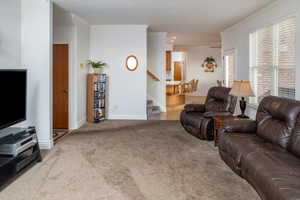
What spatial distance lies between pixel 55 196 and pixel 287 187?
2.14 m

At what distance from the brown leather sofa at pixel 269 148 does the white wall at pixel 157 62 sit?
5.02m

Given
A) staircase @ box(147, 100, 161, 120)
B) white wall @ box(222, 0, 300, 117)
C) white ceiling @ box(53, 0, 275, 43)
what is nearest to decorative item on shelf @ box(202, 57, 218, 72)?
white wall @ box(222, 0, 300, 117)

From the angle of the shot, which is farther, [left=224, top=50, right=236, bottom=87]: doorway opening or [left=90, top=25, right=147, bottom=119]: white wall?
[left=224, top=50, right=236, bottom=87]: doorway opening

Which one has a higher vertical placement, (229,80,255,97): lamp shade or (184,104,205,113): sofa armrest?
(229,80,255,97): lamp shade

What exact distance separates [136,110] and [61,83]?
2.24 metres

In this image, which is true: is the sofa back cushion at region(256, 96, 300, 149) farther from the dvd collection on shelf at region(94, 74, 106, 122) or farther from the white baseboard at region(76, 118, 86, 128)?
the dvd collection on shelf at region(94, 74, 106, 122)

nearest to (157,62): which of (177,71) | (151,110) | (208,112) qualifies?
(151,110)

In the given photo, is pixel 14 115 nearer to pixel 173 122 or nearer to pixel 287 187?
pixel 287 187

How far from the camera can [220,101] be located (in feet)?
18.2

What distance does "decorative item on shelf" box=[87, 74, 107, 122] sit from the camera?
6.89 m

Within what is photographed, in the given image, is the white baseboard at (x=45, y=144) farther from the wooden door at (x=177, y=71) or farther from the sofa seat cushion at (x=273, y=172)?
the wooden door at (x=177, y=71)

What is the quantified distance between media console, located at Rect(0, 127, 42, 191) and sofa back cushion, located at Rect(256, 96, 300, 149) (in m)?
3.05

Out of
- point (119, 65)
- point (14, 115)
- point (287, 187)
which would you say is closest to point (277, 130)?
point (287, 187)

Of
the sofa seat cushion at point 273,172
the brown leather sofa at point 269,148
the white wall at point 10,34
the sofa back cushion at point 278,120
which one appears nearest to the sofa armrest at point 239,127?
the brown leather sofa at point 269,148
